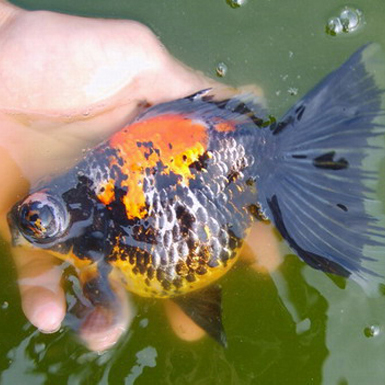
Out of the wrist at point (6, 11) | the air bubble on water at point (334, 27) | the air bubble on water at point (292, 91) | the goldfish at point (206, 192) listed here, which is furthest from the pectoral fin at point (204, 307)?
the wrist at point (6, 11)

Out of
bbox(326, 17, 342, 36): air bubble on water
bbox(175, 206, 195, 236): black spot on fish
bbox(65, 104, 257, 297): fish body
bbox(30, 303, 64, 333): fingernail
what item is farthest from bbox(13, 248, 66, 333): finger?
bbox(326, 17, 342, 36): air bubble on water

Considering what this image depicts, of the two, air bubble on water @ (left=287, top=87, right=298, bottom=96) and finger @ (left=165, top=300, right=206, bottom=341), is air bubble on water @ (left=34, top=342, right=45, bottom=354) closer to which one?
finger @ (left=165, top=300, right=206, bottom=341)

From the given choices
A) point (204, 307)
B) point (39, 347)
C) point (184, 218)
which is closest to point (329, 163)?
point (184, 218)

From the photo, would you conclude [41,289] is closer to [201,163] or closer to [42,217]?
→ [42,217]

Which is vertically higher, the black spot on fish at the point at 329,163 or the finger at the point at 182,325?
the black spot on fish at the point at 329,163

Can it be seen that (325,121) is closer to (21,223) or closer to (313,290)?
(313,290)

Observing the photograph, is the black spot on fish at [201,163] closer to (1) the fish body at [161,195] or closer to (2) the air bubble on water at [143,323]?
(1) the fish body at [161,195]
